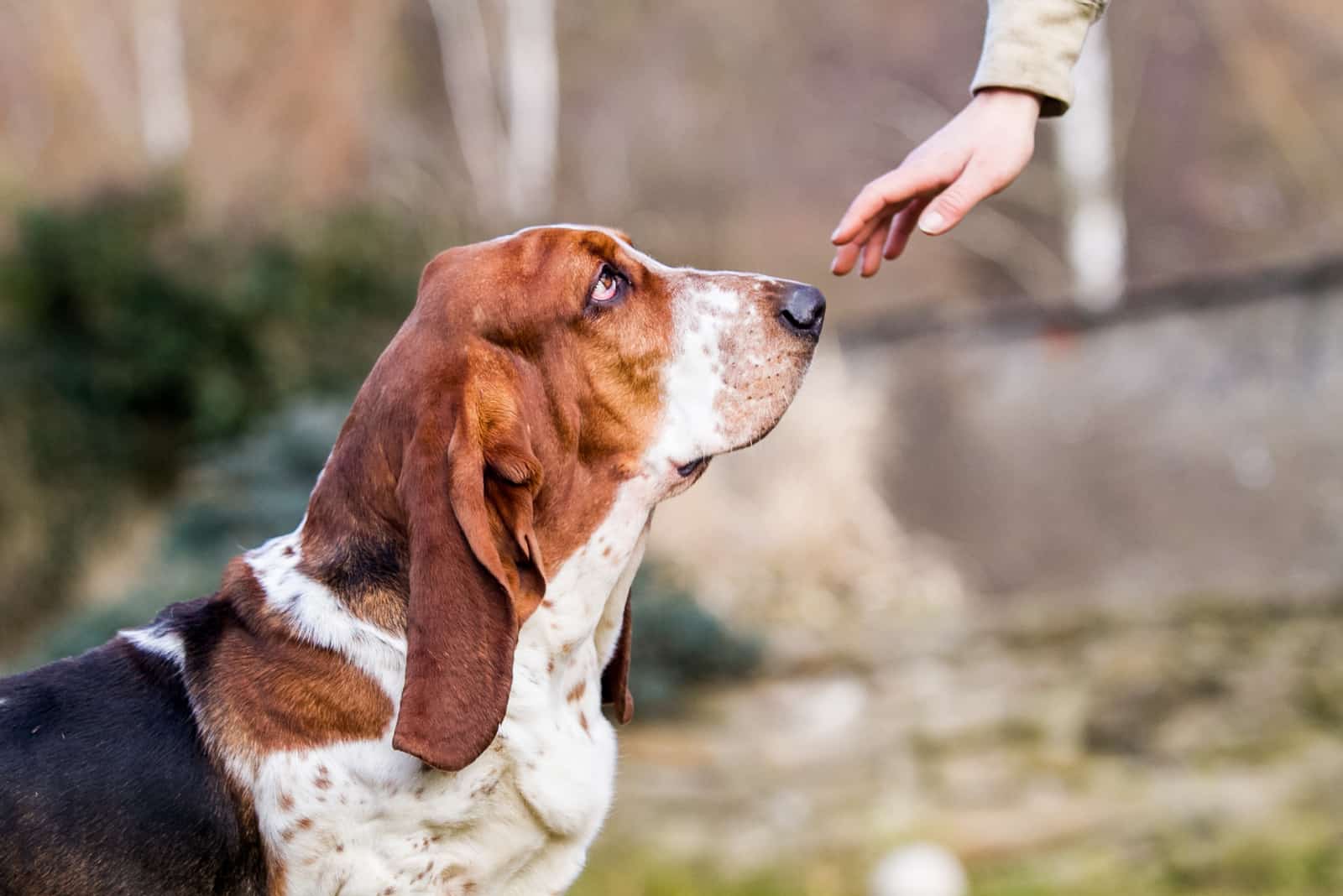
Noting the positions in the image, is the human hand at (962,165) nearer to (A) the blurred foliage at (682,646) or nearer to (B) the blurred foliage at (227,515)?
(A) the blurred foliage at (682,646)

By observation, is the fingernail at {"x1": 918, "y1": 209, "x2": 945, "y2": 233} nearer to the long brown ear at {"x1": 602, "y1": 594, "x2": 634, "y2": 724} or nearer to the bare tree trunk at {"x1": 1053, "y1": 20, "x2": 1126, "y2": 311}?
the long brown ear at {"x1": 602, "y1": 594, "x2": 634, "y2": 724}

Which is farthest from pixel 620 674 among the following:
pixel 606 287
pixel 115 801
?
pixel 115 801

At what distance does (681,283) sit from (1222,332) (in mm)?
8078

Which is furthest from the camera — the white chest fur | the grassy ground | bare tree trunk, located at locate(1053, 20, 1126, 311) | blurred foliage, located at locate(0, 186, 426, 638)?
bare tree trunk, located at locate(1053, 20, 1126, 311)

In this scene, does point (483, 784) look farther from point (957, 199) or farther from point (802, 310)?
point (957, 199)

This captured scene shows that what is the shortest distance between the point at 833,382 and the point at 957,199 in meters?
8.92

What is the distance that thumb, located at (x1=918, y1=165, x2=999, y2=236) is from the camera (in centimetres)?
257

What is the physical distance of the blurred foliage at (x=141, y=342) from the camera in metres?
11.2

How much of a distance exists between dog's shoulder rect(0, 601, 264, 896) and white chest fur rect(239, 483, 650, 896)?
83mm

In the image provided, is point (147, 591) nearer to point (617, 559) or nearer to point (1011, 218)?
point (617, 559)

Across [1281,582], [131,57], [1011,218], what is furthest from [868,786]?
[131,57]

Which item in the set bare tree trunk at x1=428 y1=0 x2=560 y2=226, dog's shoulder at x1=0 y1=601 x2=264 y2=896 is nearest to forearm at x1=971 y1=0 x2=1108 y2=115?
dog's shoulder at x1=0 y1=601 x2=264 y2=896

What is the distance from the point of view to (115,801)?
92.8 inches

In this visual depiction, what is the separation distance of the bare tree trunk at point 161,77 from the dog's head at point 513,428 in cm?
1191
